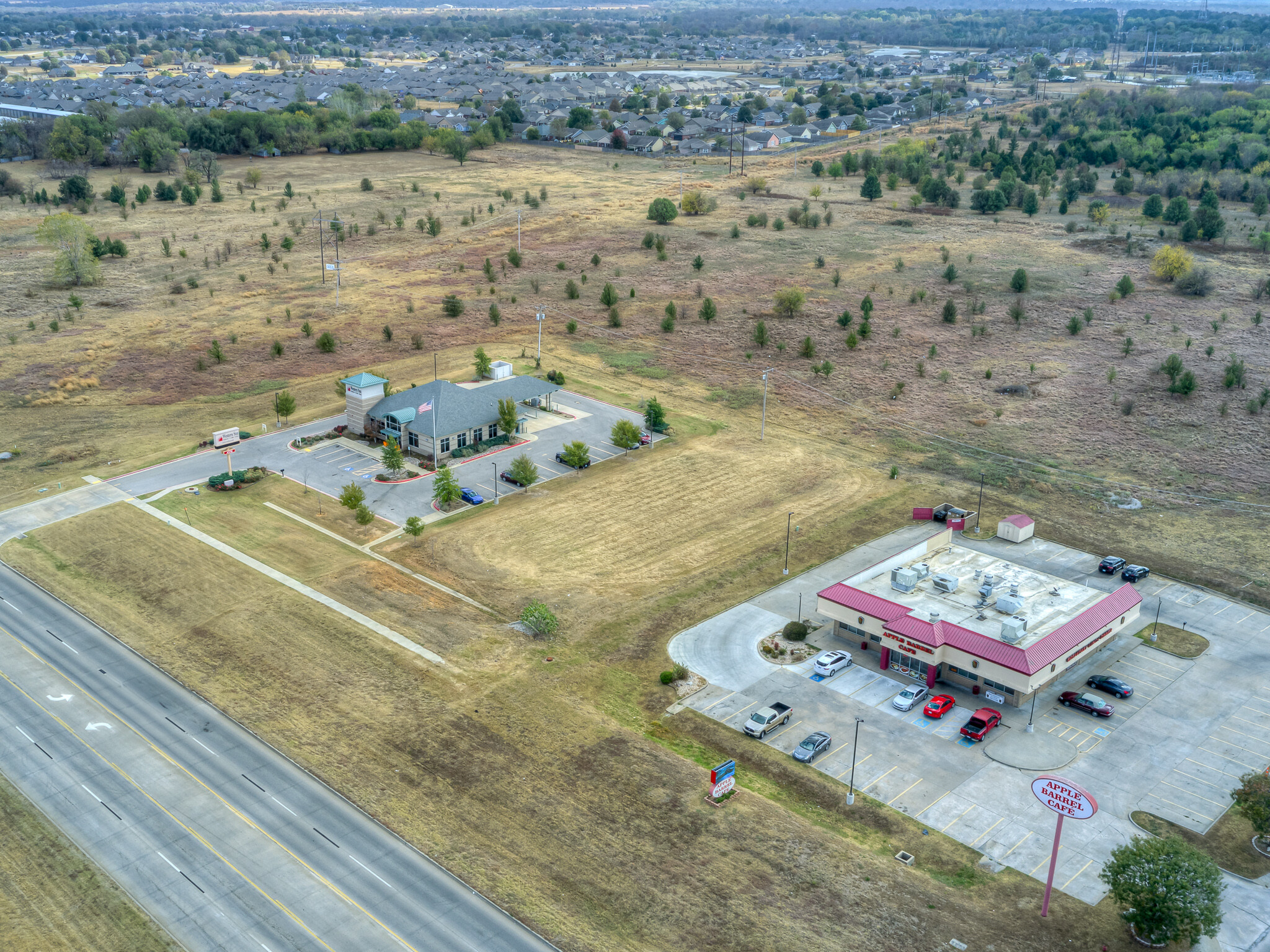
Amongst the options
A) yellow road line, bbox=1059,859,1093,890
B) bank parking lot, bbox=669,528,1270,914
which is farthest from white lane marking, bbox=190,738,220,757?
yellow road line, bbox=1059,859,1093,890

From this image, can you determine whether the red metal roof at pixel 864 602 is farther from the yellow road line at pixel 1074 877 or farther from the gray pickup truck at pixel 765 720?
the yellow road line at pixel 1074 877

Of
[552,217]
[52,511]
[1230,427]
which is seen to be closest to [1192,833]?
[1230,427]

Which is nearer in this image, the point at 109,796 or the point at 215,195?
the point at 109,796

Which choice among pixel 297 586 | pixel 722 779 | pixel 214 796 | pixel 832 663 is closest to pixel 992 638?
pixel 832 663

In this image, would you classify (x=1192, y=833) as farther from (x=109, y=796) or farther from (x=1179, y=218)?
(x=1179, y=218)

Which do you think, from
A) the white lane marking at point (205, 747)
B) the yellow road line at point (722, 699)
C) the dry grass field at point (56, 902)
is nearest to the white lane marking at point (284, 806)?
the white lane marking at point (205, 747)

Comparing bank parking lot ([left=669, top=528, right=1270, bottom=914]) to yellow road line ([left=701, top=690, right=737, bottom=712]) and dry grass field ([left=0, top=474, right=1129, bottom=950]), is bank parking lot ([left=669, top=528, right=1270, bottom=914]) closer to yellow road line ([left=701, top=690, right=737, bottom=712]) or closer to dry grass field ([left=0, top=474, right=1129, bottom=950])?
yellow road line ([left=701, top=690, right=737, bottom=712])
